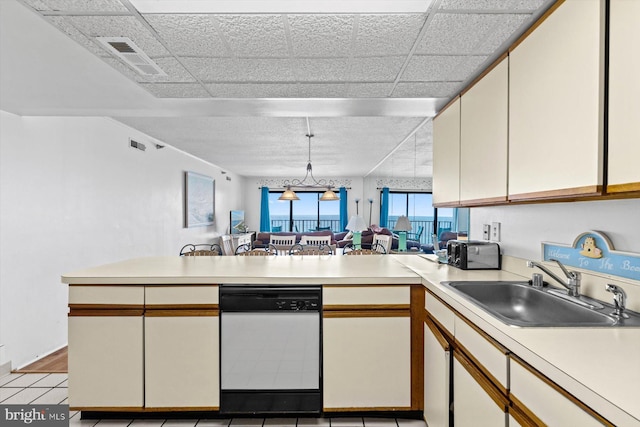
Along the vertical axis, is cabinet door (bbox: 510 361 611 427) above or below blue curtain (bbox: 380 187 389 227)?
below

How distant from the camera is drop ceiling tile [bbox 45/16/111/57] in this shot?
1.53 meters

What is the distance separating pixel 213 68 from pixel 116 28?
1.79ft

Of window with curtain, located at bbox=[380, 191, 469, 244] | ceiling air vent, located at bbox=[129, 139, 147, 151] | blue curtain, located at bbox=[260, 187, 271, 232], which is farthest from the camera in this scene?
window with curtain, located at bbox=[380, 191, 469, 244]

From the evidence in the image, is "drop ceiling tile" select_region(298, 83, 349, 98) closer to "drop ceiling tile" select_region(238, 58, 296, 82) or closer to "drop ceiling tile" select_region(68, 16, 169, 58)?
"drop ceiling tile" select_region(238, 58, 296, 82)

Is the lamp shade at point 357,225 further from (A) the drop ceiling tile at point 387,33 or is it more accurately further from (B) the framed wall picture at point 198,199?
(A) the drop ceiling tile at point 387,33

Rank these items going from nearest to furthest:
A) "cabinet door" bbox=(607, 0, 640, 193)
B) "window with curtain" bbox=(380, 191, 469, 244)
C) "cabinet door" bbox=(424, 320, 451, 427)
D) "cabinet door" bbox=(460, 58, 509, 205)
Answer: "cabinet door" bbox=(607, 0, 640, 193) → "cabinet door" bbox=(424, 320, 451, 427) → "cabinet door" bbox=(460, 58, 509, 205) → "window with curtain" bbox=(380, 191, 469, 244)

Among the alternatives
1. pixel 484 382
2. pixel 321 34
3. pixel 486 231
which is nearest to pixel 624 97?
pixel 484 382

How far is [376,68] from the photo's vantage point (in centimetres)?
201

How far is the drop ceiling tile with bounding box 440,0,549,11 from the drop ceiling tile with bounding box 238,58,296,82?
91cm

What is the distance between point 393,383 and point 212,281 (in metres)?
1.22

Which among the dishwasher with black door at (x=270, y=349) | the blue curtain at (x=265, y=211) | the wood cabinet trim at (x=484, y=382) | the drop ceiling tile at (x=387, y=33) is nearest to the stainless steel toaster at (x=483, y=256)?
the wood cabinet trim at (x=484, y=382)

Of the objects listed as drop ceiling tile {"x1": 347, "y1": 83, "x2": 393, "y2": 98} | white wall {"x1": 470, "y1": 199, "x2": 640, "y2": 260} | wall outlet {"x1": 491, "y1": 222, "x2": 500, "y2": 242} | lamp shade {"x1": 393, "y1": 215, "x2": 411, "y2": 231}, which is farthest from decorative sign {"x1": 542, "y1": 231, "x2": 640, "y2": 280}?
lamp shade {"x1": 393, "y1": 215, "x2": 411, "y2": 231}

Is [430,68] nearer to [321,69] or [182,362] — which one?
[321,69]

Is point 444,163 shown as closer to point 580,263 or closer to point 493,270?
point 493,270
